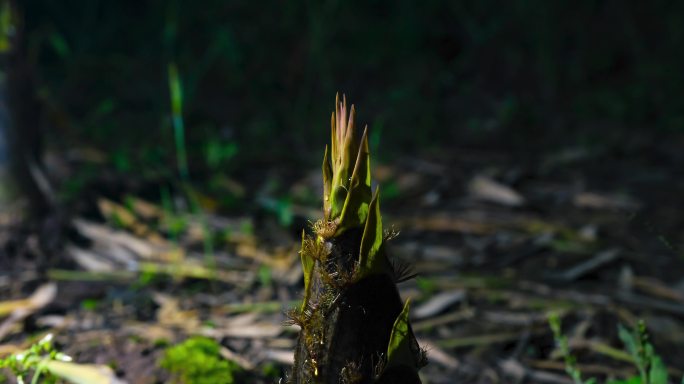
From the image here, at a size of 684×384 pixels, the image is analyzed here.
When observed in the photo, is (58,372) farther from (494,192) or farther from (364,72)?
(364,72)

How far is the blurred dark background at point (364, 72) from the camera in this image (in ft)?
15.6

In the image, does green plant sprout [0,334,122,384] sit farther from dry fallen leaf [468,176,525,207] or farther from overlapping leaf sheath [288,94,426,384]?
dry fallen leaf [468,176,525,207]

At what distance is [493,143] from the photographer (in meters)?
4.73

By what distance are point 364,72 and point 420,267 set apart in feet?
10.2

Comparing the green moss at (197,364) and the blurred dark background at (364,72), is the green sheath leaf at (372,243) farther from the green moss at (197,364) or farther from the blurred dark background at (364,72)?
the blurred dark background at (364,72)

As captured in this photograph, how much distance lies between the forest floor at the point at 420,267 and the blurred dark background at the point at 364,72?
2.17 feet

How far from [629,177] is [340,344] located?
315 cm

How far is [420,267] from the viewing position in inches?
117

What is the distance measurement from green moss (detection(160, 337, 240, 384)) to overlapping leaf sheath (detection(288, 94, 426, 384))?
23.9 inches

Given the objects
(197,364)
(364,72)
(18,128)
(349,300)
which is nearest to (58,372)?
(197,364)

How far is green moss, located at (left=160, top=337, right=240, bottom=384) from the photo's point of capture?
1.89 metres

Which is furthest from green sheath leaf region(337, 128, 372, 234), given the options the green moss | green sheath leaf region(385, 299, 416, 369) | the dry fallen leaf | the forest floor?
the dry fallen leaf

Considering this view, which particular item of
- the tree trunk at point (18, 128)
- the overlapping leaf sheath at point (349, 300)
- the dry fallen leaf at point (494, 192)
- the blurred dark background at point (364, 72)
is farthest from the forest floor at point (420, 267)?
the blurred dark background at point (364, 72)

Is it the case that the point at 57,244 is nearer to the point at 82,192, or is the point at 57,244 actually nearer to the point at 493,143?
the point at 82,192
